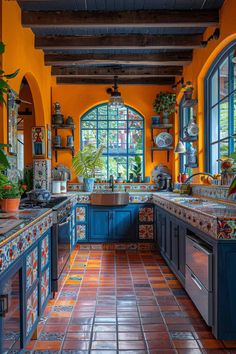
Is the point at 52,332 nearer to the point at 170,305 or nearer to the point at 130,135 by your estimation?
the point at 170,305

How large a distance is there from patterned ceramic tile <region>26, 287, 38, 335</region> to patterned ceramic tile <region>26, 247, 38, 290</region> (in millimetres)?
89

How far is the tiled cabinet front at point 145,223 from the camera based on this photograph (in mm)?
5148

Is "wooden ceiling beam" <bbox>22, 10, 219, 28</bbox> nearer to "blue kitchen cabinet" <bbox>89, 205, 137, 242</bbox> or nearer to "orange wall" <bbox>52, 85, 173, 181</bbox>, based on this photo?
"orange wall" <bbox>52, 85, 173, 181</bbox>

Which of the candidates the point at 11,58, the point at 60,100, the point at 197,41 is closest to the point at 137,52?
the point at 197,41

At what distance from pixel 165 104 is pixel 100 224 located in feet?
7.45

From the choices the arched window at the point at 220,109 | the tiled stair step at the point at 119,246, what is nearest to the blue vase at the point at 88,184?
the tiled stair step at the point at 119,246

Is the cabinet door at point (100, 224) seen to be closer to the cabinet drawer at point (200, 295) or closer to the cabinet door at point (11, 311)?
the cabinet drawer at point (200, 295)

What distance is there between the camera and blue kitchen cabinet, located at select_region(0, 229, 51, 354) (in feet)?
4.95

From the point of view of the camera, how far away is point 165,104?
222 inches

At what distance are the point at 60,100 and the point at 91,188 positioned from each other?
5.52 feet

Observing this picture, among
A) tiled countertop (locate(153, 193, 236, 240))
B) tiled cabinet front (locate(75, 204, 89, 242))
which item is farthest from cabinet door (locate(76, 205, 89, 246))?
tiled countertop (locate(153, 193, 236, 240))

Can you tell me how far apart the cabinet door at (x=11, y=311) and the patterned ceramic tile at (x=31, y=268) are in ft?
0.52

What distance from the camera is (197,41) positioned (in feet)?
14.0

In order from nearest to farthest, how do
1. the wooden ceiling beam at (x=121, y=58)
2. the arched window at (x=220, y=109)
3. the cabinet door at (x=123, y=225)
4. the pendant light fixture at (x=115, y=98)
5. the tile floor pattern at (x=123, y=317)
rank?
the tile floor pattern at (x=123, y=317)
the arched window at (x=220, y=109)
the wooden ceiling beam at (x=121, y=58)
the cabinet door at (x=123, y=225)
the pendant light fixture at (x=115, y=98)
